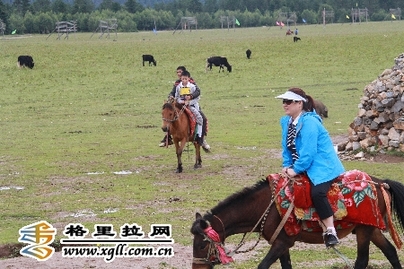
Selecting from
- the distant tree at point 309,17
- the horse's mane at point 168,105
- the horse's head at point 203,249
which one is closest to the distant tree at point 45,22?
the distant tree at point 309,17

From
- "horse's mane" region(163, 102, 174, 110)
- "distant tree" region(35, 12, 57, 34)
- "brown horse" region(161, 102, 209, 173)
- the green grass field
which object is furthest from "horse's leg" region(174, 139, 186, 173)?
"distant tree" region(35, 12, 57, 34)

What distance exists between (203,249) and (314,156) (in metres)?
1.39

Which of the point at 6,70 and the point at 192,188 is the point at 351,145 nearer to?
the point at 192,188

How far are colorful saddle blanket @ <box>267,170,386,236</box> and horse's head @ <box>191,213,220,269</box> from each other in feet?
2.68

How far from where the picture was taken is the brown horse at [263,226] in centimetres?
709

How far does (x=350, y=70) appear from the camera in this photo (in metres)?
40.0

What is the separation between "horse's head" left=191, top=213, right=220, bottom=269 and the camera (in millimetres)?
7043

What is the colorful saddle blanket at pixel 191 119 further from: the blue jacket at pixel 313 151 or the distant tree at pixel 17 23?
the distant tree at pixel 17 23

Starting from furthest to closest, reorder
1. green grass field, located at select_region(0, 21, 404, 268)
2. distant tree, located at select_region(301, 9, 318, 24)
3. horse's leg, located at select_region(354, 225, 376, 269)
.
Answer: distant tree, located at select_region(301, 9, 318, 24) < green grass field, located at select_region(0, 21, 404, 268) < horse's leg, located at select_region(354, 225, 376, 269)

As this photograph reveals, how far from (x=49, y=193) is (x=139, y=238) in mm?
4699

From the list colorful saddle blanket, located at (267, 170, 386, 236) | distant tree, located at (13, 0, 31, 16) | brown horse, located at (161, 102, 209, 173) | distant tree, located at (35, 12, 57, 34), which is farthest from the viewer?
distant tree, located at (13, 0, 31, 16)

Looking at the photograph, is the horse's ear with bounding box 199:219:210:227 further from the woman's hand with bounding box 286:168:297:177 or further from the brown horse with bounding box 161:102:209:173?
the brown horse with bounding box 161:102:209:173

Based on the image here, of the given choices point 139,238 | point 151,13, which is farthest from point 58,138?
point 151,13

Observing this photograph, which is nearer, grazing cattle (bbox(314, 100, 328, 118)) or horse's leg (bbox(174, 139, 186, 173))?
horse's leg (bbox(174, 139, 186, 173))
